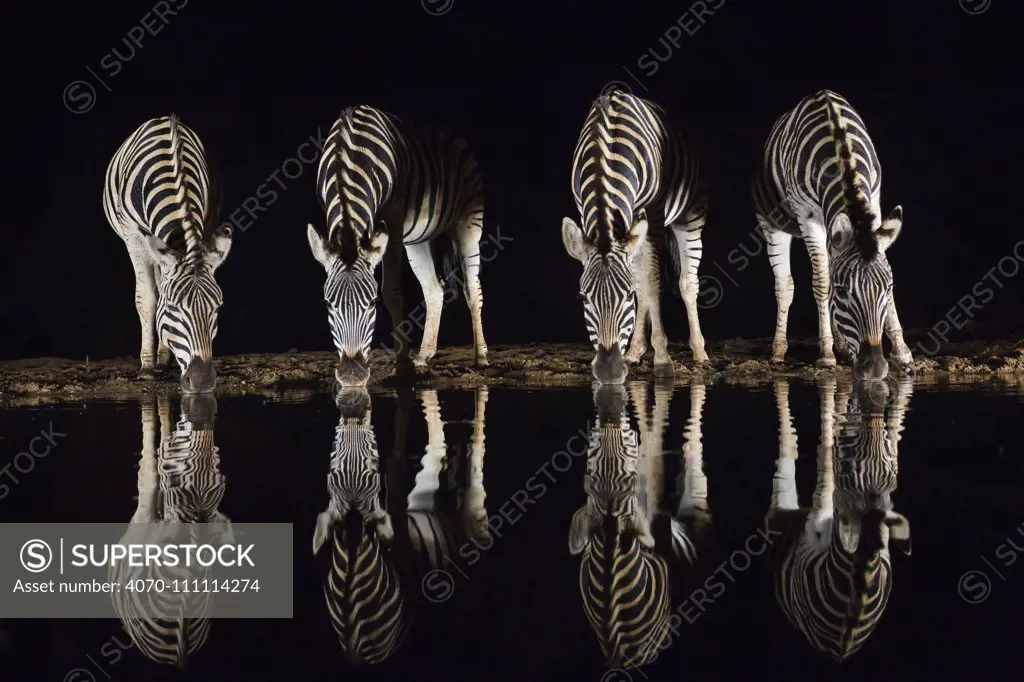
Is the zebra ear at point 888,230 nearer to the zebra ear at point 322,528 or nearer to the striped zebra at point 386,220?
the striped zebra at point 386,220

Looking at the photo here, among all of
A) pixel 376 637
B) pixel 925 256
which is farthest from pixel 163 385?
pixel 925 256

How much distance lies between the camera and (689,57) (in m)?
15.5

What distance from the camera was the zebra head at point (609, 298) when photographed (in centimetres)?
914

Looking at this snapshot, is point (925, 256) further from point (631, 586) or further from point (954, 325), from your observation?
point (631, 586)

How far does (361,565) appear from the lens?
414 centimetres

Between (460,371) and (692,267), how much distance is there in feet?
7.71

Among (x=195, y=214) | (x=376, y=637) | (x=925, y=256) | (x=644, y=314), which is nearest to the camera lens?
(x=376, y=637)

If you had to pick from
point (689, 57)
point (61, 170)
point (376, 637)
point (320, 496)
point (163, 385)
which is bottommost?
point (376, 637)

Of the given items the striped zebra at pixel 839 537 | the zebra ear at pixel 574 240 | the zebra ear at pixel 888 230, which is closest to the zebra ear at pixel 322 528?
the striped zebra at pixel 839 537

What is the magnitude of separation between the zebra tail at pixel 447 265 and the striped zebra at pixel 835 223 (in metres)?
3.00

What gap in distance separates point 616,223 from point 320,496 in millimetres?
4995

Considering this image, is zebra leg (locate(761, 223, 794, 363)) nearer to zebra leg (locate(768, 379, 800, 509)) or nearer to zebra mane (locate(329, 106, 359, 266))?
zebra leg (locate(768, 379, 800, 509))

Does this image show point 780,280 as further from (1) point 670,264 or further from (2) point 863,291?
(2) point 863,291

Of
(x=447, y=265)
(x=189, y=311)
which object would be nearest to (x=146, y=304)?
(x=189, y=311)
